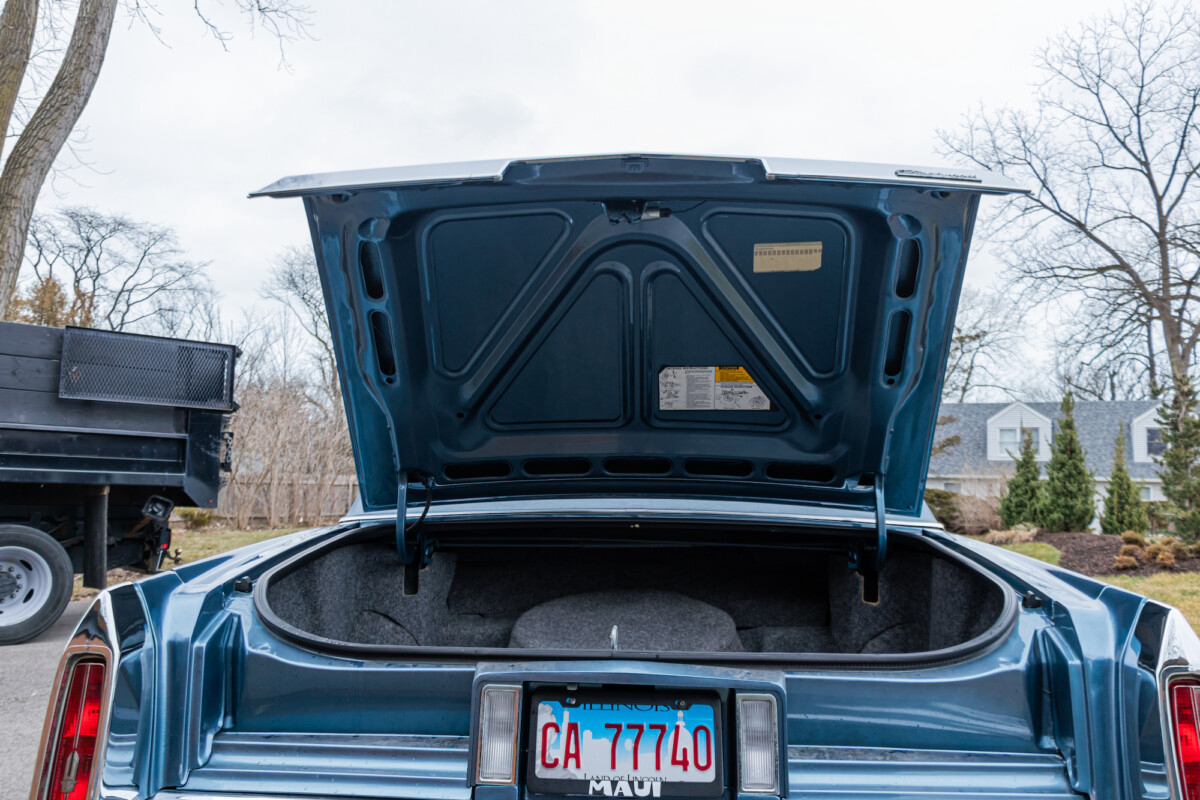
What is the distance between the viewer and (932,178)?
168cm

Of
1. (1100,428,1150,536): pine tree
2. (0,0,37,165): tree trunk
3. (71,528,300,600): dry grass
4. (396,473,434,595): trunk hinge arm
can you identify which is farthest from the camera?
(1100,428,1150,536): pine tree

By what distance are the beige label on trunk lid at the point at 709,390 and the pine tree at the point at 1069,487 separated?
49.2ft

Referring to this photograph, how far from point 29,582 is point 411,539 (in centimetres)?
495

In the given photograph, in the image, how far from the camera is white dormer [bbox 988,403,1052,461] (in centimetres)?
A: 3192

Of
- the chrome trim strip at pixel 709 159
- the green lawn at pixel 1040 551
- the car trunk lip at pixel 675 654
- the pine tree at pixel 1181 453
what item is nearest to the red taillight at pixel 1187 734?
the car trunk lip at pixel 675 654

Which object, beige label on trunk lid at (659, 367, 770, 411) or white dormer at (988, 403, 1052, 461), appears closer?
beige label on trunk lid at (659, 367, 770, 411)

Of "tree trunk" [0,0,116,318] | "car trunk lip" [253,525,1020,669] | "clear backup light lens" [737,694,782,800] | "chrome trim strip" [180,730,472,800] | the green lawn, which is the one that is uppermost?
"tree trunk" [0,0,116,318]

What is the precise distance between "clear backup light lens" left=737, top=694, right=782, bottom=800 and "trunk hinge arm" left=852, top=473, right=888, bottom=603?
1.07m

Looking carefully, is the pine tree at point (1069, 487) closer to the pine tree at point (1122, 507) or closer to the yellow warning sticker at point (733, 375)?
the pine tree at point (1122, 507)

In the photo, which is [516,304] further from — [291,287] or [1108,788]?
[291,287]

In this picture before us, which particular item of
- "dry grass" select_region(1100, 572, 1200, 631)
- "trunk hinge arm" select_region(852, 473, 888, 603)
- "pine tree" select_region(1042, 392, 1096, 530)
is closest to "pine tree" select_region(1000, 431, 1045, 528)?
"pine tree" select_region(1042, 392, 1096, 530)

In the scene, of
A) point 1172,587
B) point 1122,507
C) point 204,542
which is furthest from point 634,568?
point 1122,507

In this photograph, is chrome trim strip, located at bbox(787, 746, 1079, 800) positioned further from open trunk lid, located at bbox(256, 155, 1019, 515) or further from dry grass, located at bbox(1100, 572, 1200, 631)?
dry grass, located at bbox(1100, 572, 1200, 631)

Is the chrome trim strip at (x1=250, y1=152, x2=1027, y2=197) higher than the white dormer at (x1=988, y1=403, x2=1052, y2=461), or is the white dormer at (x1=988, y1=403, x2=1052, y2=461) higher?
the chrome trim strip at (x1=250, y1=152, x2=1027, y2=197)
